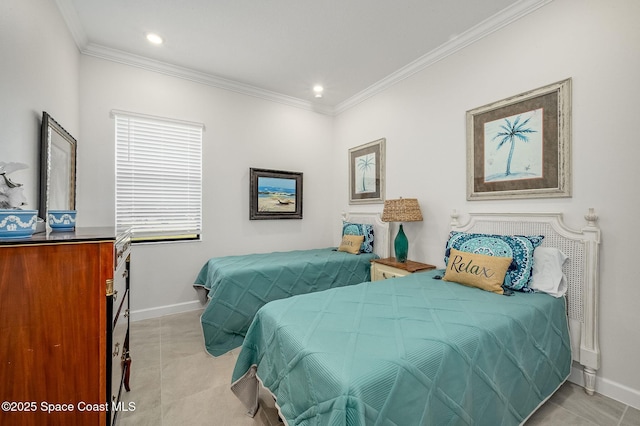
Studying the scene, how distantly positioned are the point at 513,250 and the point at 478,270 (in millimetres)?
308

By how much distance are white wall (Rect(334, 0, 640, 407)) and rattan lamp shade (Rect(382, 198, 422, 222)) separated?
0.68 feet

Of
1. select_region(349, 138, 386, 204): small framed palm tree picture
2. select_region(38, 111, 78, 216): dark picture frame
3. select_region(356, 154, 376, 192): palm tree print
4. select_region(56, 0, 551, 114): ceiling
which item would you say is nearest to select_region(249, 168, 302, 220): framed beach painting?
select_region(349, 138, 386, 204): small framed palm tree picture

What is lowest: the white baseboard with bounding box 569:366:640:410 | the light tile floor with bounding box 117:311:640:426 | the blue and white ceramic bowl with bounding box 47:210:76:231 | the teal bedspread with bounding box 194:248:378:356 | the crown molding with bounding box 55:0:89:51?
the light tile floor with bounding box 117:311:640:426

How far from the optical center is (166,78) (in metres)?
3.16

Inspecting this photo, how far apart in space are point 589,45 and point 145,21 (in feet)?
11.5

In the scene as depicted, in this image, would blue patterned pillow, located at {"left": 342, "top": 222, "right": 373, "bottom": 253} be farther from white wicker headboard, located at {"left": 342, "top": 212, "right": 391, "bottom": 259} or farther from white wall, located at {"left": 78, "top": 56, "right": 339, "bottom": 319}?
white wall, located at {"left": 78, "top": 56, "right": 339, "bottom": 319}

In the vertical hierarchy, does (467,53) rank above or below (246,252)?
above

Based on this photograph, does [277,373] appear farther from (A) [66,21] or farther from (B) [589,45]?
(A) [66,21]

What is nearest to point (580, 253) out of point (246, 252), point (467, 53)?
point (467, 53)

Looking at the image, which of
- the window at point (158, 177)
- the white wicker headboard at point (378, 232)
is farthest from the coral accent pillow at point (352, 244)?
the window at point (158, 177)

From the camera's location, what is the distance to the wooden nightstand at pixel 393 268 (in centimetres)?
271

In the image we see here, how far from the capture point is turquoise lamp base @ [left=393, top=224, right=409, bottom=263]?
2.94 m

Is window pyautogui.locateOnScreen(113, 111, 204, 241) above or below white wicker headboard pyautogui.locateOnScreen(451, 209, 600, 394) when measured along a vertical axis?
above

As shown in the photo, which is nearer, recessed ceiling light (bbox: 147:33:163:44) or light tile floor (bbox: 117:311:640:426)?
light tile floor (bbox: 117:311:640:426)
